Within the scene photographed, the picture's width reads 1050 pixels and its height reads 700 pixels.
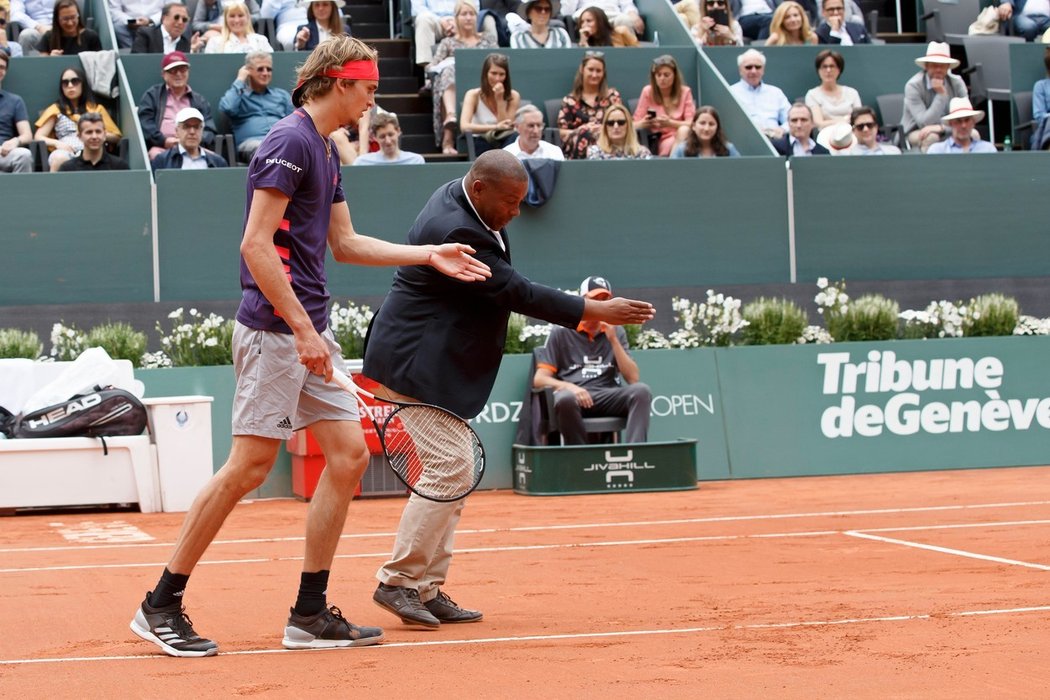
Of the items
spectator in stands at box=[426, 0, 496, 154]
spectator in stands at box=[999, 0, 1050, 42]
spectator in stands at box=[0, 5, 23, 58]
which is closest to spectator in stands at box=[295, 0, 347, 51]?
spectator in stands at box=[426, 0, 496, 154]

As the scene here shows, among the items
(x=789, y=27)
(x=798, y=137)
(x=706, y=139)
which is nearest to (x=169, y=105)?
(x=706, y=139)

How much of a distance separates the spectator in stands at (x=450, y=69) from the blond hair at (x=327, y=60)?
32.3ft

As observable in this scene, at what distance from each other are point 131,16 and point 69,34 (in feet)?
3.33

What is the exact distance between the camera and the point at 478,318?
5.91 metres

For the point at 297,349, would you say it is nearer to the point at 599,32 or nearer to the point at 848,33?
the point at 599,32

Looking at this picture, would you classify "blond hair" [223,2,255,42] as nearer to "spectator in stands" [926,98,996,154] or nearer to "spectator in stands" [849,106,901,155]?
"spectator in stands" [849,106,901,155]

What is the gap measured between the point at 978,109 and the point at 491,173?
13.1m

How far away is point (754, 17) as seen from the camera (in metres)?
18.0

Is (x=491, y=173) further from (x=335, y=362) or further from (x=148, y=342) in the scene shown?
(x=148, y=342)

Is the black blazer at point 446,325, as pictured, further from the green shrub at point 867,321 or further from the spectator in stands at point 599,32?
the spectator in stands at point 599,32

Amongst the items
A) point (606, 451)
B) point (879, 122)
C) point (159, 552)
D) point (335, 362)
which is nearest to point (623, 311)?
point (335, 362)

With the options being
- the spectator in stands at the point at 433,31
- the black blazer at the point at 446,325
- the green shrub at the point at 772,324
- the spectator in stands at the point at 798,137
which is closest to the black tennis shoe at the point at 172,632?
the black blazer at the point at 446,325

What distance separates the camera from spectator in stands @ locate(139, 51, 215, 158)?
14.4 metres

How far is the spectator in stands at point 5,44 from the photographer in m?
15.0
